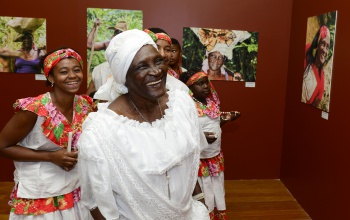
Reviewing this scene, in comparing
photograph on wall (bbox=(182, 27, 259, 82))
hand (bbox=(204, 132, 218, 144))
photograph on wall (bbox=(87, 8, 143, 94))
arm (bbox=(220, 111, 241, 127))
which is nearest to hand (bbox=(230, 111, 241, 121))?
arm (bbox=(220, 111, 241, 127))

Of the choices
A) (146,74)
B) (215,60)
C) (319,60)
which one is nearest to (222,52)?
(215,60)

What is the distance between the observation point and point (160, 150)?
4.41ft

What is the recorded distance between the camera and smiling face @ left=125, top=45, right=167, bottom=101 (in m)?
1.31

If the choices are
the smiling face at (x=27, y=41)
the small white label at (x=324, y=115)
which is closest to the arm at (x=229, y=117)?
the small white label at (x=324, y=115)

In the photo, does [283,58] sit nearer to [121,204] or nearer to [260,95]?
[260,95]

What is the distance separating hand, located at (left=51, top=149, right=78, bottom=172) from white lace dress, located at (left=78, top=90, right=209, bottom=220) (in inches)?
19.4

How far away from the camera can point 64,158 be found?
Answer: 1.82m

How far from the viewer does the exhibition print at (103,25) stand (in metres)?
4.10

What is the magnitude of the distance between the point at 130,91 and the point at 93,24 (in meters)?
2.97

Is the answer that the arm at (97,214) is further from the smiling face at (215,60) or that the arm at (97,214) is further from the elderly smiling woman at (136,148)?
the smiling face at (215,60)

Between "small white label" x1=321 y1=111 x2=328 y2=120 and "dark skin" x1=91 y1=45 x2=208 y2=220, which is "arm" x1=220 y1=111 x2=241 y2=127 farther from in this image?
"dark skin" x1=91 y1=45 x2=208 y2=220

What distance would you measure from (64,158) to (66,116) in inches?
9.8

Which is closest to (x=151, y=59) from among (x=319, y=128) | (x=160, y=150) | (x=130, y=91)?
(x=130, y=91)

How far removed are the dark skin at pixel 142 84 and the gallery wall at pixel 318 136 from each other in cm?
209
